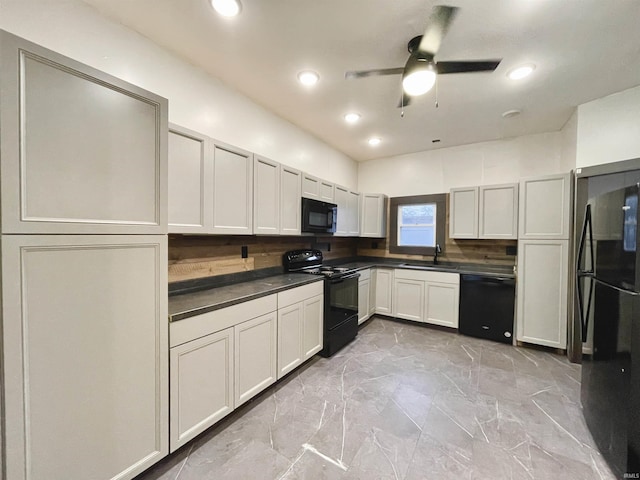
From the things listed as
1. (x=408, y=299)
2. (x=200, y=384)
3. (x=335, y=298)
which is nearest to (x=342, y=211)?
(x=335, y=298)

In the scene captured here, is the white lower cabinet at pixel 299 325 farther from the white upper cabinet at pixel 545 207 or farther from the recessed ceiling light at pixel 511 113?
the recessed ceiling light at pixel 511 113

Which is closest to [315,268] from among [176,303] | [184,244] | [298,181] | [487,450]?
[298,181]

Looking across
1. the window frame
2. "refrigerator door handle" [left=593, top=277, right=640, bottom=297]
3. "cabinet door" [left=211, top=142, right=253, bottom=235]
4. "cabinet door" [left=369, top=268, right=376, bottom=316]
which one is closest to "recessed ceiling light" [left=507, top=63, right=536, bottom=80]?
"refrigerator door handle" [left=593, top=277, right=640, bottom=297]

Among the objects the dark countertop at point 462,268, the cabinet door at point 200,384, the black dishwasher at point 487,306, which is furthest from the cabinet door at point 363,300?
the cabinet door at point 200,384

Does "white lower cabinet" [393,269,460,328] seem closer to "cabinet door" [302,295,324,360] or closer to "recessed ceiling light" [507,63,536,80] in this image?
"cabinet door" [302,295,324,360]

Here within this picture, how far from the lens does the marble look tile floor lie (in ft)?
5.02

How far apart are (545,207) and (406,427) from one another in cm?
290

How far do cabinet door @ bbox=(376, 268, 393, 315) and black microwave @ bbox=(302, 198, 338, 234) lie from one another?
126cm

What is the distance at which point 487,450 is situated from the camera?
1.67 m

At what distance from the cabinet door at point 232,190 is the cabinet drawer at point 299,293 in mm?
654

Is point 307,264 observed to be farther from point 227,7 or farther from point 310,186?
point 227,7

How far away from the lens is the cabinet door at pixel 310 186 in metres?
2.98

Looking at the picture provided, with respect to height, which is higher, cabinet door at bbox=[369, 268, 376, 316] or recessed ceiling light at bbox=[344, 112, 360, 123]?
recessed ceiling light at bbox=[344, 112, 360, 123]

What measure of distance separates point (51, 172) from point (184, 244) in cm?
117
